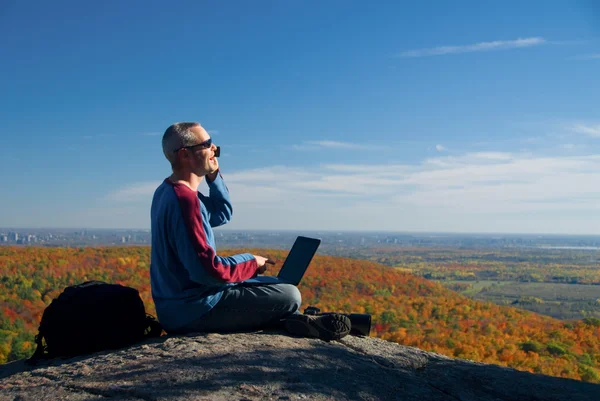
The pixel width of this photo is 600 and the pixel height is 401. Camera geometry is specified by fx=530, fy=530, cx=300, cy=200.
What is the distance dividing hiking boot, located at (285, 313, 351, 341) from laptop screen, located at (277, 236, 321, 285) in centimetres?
34

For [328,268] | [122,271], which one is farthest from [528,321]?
[122,271]

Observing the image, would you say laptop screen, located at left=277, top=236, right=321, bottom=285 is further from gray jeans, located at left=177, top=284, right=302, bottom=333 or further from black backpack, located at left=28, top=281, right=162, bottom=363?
black backpack, located at left=28, top=281, right=162, bottom=363

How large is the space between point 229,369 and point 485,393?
213 cm

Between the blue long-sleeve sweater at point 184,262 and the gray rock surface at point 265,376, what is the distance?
0.91 ft

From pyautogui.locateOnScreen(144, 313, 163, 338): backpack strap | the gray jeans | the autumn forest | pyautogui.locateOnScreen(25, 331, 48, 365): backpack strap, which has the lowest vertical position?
the autumn forest

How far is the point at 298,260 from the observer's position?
4.92m

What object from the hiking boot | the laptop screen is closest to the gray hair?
the laptop screen

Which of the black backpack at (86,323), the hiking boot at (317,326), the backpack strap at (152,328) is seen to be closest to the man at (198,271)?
the hiking boot at (317,326)

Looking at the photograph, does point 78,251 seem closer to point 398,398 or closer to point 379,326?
point 379,326

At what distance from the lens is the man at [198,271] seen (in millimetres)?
4113

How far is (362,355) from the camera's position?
467cm

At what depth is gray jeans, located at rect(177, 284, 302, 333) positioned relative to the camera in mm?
4473

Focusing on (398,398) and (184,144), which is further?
(184,144)

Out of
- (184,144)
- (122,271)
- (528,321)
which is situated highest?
(184,144)
